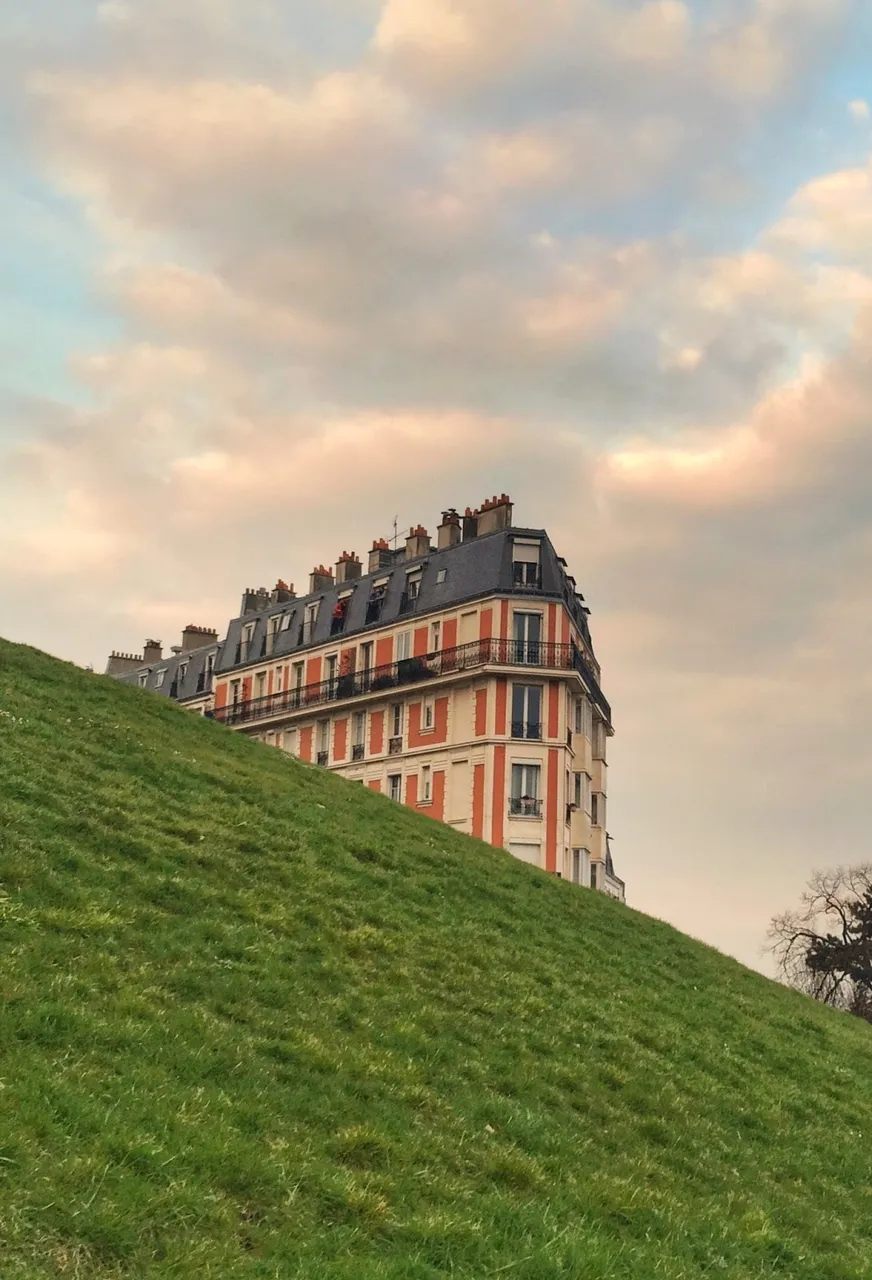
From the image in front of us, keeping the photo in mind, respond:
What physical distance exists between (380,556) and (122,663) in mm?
37390

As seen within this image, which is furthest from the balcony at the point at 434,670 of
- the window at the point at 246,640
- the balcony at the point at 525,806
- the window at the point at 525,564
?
the window at the point at 246,640

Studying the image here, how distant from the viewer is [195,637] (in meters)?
106

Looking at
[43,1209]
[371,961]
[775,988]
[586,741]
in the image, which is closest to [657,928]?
[775,988]

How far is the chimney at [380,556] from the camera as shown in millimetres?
85438

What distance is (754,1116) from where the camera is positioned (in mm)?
16844

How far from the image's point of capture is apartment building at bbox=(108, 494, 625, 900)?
6812 centimetres

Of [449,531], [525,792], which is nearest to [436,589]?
[449,531]

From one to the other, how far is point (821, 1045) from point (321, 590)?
66.4m

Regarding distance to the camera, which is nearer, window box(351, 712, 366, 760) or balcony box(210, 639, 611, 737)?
balcony box(210, 639, 611, 737)

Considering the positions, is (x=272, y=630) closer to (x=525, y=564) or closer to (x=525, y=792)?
(x=525, y=564)

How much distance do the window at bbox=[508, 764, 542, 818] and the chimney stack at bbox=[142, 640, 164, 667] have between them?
53.5 metres

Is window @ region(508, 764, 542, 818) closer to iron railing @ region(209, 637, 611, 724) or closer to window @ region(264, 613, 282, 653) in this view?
iron railing @ region(209, 637, 611, 724)

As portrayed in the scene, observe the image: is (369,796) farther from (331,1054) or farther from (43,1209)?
(43,1209)

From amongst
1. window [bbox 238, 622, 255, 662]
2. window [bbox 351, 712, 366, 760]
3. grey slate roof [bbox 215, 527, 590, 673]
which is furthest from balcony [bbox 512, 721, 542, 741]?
window [bbox 238, 622, 255, 662]
